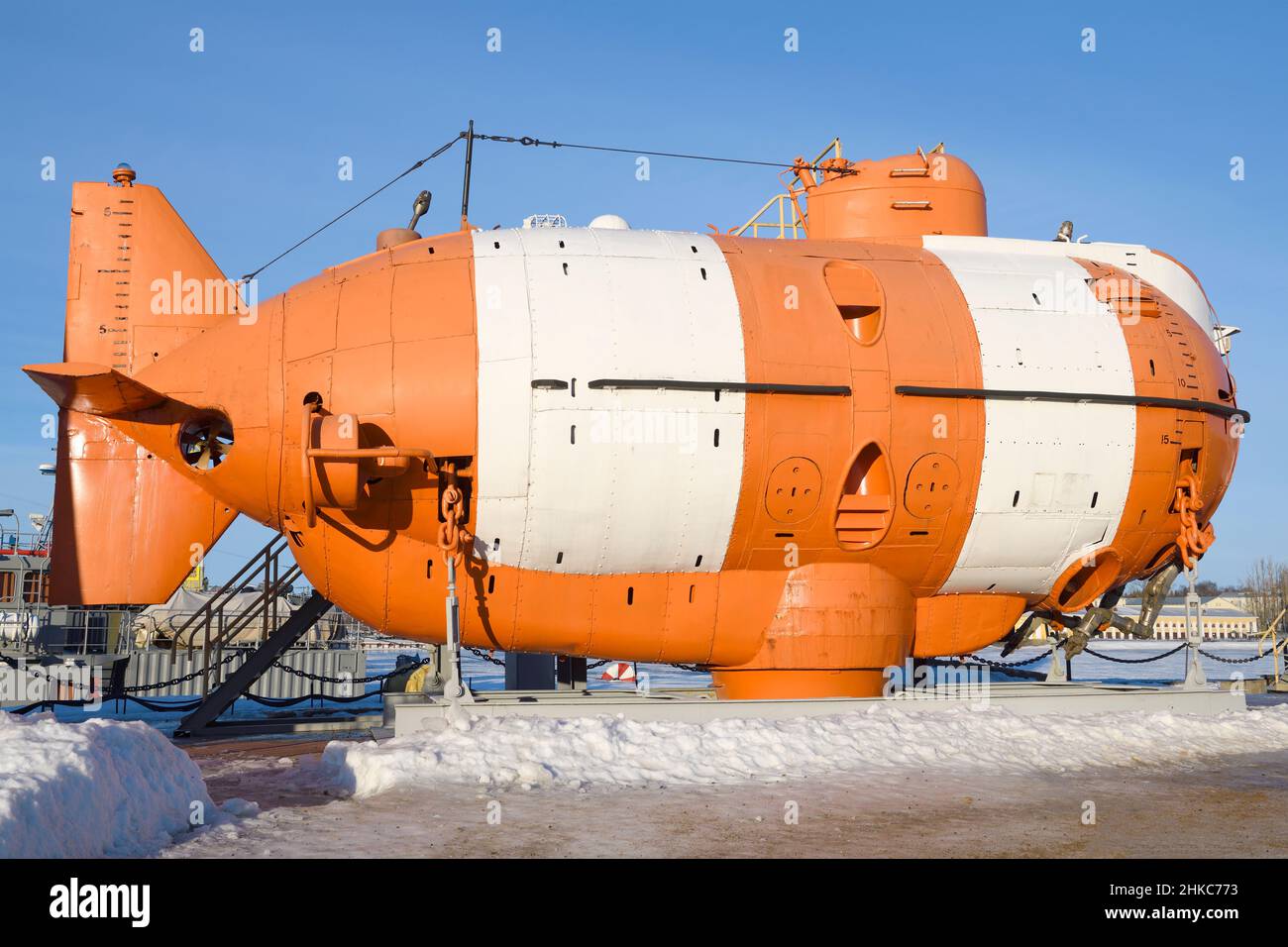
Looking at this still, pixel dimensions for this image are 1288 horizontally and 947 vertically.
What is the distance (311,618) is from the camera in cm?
1561

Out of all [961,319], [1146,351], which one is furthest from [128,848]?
[1146,351]

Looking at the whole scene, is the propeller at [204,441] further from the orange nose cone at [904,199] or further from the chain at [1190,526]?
the chain at [1190,526]

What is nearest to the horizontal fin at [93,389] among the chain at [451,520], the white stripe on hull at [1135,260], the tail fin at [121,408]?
the tail fin at [121,408]

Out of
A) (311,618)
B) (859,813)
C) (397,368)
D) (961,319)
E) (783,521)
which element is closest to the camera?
(859,813)

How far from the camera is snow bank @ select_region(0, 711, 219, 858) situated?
20.1 ft

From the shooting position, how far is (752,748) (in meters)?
11.2

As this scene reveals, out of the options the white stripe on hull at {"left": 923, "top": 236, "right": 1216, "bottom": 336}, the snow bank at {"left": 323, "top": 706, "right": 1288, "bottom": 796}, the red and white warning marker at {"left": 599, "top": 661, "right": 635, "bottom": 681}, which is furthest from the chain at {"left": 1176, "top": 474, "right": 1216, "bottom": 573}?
the red and white warning marker at {"left": 599, "top": 661, "right": 635, "bottom": 681}

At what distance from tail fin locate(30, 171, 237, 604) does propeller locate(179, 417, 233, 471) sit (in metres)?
0.32

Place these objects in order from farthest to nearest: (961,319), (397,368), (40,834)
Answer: (961,319), (397,368), (40,834)

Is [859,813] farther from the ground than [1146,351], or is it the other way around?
[1146,351]

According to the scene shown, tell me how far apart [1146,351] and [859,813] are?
8.86 m

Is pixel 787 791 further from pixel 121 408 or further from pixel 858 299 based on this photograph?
pixel 121 408

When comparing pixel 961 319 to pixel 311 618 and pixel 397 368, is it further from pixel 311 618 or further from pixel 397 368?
pixel 311 618

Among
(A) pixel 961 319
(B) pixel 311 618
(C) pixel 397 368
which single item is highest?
(A) pixel 961 319
